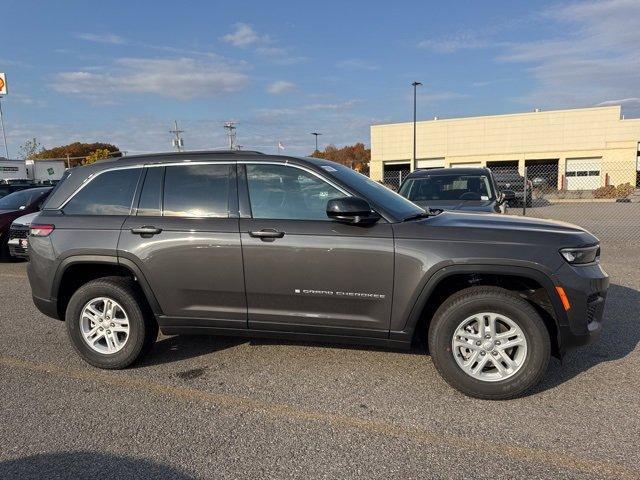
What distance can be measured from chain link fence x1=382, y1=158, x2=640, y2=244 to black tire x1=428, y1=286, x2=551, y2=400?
611 centimetres

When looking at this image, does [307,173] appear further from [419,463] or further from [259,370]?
[419,463]

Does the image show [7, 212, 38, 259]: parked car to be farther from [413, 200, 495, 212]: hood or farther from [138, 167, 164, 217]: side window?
[413, 200, 495, 212]: hood

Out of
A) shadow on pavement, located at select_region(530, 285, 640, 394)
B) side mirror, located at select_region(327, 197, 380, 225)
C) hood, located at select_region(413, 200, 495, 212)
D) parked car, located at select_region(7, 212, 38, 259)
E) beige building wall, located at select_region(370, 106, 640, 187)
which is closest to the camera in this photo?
side mirror, located at select_region(327, 197, 380, 225)

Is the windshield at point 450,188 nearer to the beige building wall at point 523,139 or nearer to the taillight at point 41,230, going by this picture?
the taillight at point 41,230

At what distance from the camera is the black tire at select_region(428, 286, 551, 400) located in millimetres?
3490

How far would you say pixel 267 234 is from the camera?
386cm

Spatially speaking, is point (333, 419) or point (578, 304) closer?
point (333, 419)

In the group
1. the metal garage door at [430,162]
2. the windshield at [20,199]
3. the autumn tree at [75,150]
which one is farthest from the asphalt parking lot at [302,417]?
the autumn tree at [75,150]

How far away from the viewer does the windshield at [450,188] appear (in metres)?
8.28

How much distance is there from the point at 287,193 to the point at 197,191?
79 centimetres

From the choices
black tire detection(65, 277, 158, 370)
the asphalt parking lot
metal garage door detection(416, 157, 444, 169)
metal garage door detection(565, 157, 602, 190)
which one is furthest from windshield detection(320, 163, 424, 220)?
metal garage door detection(416, 157, 444, 169)

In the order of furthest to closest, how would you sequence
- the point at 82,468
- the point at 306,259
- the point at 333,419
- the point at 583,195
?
the point at 583,195
the point at 306,259
the point at 333,419
the point at 82,468

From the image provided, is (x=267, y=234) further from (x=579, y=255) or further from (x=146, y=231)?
(x=579, y=255)

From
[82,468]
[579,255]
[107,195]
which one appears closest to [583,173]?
[579,255]
